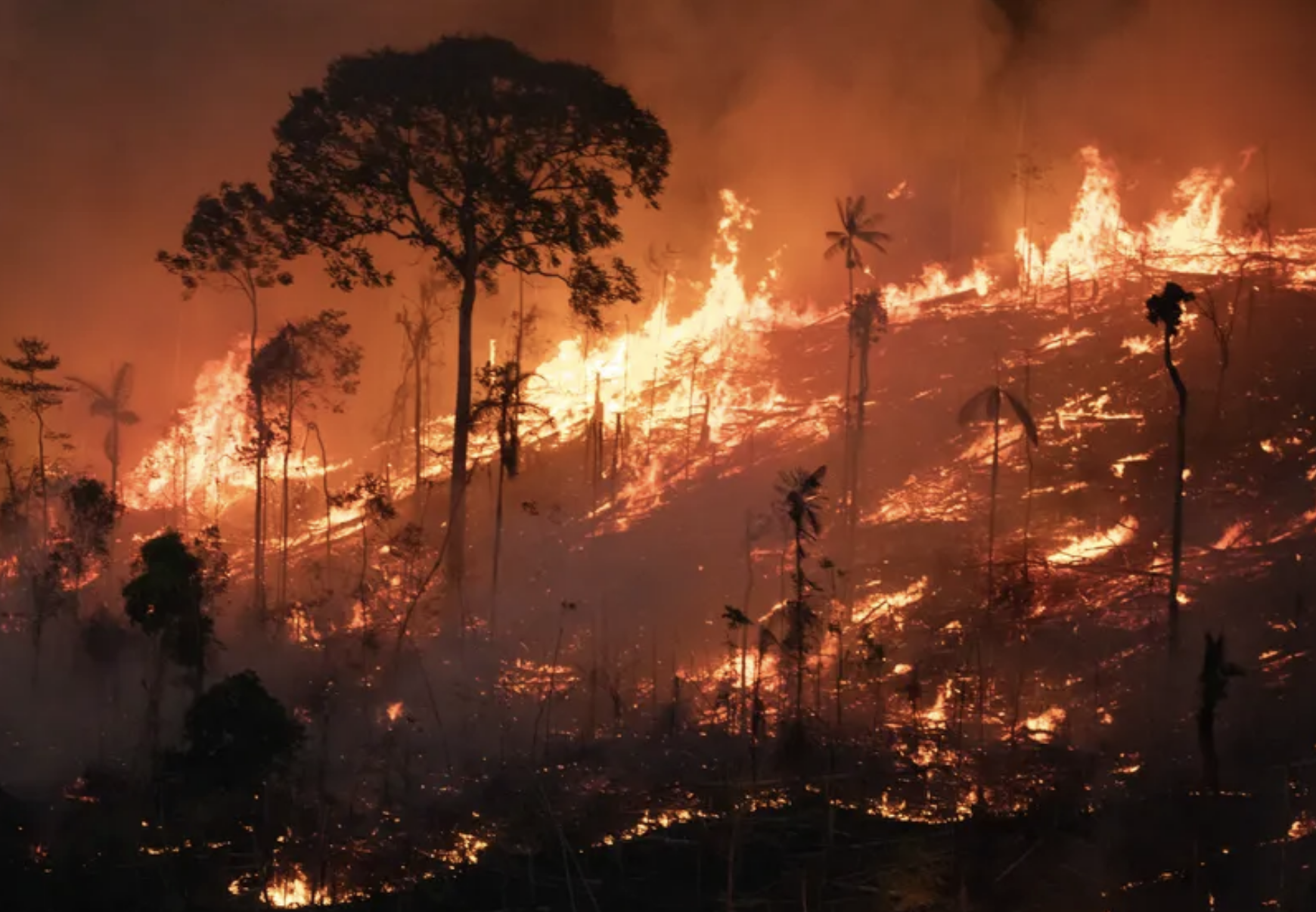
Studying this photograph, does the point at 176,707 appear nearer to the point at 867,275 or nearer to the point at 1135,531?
the point at 1135,531

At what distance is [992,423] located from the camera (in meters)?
62.5

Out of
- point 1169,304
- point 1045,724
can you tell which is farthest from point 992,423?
point 1045,724

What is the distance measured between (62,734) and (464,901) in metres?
15.2

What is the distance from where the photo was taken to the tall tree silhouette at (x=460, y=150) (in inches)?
1361

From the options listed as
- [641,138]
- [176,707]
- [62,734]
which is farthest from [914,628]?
[62,734]

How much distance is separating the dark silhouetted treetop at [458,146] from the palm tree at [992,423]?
15.2m

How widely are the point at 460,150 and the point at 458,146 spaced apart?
0.13 m

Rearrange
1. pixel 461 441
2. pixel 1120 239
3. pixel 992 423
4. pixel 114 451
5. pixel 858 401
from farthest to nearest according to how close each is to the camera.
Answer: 1. pixel 1120 239
2. pixel 114 451
3. pixel 858 401
4. pixel 992 423
5. pixel 461 441

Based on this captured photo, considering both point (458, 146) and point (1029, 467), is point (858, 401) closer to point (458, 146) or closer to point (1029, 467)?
point (1029, 467)

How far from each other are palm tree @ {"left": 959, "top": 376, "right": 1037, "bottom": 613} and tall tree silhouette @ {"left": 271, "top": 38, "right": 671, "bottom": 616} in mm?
15141

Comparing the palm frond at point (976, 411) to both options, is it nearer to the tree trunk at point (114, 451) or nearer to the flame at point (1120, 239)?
the flame at point (1120, 239)

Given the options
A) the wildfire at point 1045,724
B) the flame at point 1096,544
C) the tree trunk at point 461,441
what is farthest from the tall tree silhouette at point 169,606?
the flame at point 1096,544

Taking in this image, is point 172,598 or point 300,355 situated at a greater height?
point 300,355

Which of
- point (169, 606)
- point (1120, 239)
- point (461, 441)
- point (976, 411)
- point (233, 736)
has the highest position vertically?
point (1120, 239)
